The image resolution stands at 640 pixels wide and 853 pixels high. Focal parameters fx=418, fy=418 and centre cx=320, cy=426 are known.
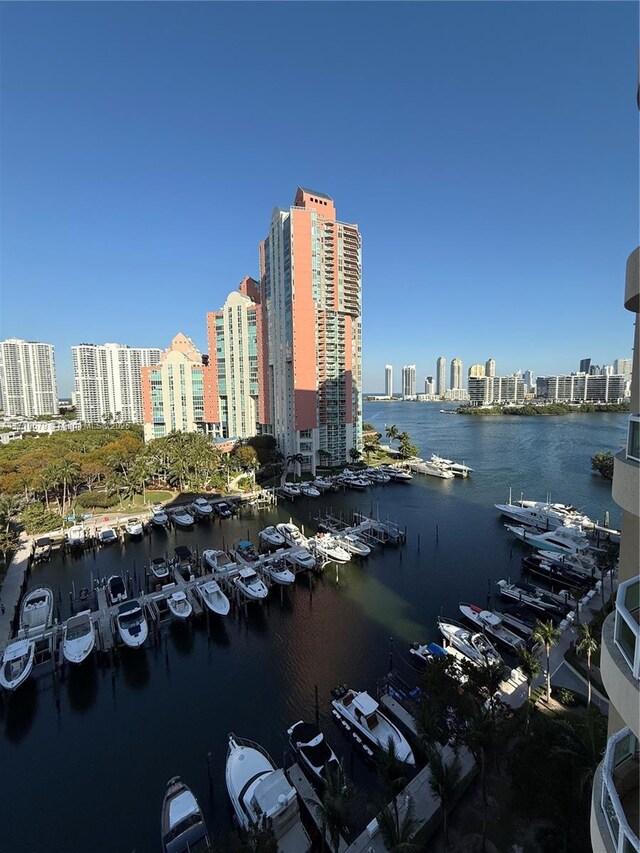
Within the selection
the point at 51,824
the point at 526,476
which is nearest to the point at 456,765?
the point at 51,824

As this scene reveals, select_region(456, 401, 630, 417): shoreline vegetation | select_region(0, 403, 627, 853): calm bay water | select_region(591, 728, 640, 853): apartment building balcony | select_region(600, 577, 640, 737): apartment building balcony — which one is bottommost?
select_region(0, 403, 627, 853): calm bay water

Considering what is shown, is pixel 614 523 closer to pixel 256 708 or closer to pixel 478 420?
pixel 256 708

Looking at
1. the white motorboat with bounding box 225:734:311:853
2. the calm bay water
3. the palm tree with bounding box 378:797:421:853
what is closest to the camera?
the palm tree with bounding box 378:797:421:853

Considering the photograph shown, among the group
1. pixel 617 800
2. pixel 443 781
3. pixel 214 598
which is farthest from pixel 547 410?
pixel 617 800

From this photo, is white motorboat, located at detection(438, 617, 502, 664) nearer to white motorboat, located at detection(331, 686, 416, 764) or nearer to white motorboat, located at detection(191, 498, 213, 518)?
white motorboat, located at detection(331, 686, 416, 764)

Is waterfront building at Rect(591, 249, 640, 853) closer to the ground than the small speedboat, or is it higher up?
higher up

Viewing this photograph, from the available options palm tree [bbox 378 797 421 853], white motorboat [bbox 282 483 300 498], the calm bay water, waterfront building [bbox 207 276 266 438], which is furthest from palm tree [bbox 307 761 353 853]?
waterfront building [bbox 207 276 266 438]

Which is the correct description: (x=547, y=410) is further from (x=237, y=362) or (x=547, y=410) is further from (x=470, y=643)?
(x=470, y=643)
